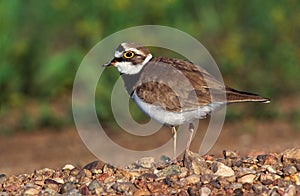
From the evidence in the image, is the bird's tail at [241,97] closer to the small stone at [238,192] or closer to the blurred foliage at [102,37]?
the small stone at [238,192]

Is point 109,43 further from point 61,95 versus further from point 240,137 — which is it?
point 240,137

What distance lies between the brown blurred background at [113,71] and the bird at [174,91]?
11.9 feet

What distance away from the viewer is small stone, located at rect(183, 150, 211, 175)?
272 inches

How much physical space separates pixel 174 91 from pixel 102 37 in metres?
5.42

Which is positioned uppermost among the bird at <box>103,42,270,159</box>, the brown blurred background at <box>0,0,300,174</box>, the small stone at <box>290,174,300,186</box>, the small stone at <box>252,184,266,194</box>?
the brown blurred background at <box>0,0,300,174</box>

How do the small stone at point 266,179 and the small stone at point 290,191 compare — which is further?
the small stone at point 266,179

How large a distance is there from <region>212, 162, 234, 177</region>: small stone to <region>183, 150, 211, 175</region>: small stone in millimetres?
67

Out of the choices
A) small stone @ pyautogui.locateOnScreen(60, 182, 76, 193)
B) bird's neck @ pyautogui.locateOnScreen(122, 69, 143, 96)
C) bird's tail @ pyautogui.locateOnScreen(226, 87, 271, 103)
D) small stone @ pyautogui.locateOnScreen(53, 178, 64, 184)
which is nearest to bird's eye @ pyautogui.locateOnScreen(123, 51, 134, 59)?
bird's neck @ pyautogui.locateOnScreen(122, 69, 143, 96)

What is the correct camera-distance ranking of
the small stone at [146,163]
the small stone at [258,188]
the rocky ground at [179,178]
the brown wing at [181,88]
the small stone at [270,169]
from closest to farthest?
the small stone at [258,188] < the rocky ground at [179,178] < the small stone at [270,169] < the small stone at [146,163] < the brown wing at [181,88]

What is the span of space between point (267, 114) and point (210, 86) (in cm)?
494

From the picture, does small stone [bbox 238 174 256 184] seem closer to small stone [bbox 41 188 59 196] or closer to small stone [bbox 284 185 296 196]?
small stone [bbox 284 185 296 196]

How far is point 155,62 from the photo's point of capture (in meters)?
7.82

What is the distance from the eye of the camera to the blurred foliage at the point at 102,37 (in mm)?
12664

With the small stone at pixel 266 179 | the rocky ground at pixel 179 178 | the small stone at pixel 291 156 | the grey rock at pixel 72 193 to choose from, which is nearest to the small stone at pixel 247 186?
the rocky ground at pixel 179 178
